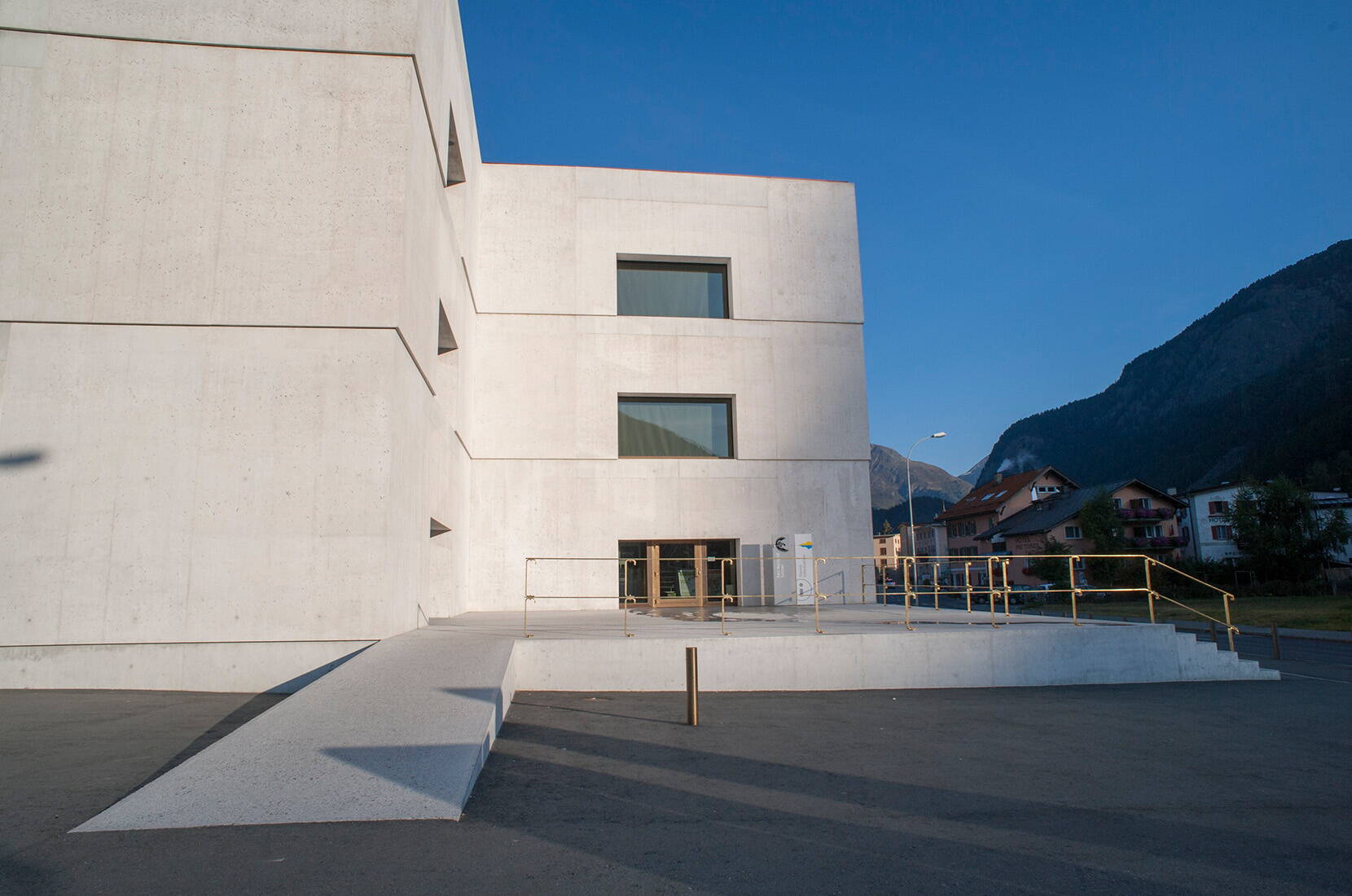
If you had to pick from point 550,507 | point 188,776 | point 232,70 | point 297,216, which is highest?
point 232,70

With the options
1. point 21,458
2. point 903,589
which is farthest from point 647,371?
point 21,458

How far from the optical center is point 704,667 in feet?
35.0

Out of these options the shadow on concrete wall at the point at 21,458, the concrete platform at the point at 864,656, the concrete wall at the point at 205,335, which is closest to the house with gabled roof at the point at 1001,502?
the concrete platform at the point at 864,656

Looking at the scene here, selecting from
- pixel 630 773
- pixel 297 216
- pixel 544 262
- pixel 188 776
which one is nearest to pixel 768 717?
pixel 630 773

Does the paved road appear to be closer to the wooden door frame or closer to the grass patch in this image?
the wooden door frame

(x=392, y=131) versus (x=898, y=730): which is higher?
(x=392, y=131)

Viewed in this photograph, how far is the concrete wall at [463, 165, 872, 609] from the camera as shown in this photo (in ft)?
62.9

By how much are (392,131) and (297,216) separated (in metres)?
1.93

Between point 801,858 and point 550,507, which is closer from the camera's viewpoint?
point 801,858

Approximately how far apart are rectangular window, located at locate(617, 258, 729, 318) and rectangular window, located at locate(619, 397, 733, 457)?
2456 mm

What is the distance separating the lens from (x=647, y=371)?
20047mm

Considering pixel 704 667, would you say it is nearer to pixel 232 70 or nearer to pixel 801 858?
pixel 801 858

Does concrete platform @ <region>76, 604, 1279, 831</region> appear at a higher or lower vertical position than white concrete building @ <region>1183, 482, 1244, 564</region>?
lower

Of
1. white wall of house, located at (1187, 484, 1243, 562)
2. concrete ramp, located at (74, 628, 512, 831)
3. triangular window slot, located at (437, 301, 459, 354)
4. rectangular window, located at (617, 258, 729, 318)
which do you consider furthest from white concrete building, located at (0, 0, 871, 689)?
white wall of house, located at (1187, 484, 1243, 562)
